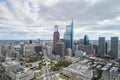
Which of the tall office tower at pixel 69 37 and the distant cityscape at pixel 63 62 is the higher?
the tall office tower at pixel 69 37

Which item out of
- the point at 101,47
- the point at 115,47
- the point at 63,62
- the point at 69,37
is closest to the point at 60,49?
the point at 69,37

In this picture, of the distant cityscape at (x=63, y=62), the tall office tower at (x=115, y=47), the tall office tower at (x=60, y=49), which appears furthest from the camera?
the tall office tower at (x=60, y=49)

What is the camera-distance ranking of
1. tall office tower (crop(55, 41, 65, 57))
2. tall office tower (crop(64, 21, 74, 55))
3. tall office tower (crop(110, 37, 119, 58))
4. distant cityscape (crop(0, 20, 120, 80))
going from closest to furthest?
distant cityscape (crop(0, 20, 120, 80)) → tall office tower (crop(110, 37, 119, 58)) → tall office tower (crop(55, 41, 65, 57)) → tall office tower (crop(64, 21, 74, 55))

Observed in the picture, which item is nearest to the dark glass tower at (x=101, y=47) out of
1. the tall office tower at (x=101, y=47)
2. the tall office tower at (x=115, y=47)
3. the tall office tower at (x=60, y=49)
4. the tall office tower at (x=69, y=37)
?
the tall office tower at (x=101, y=47)

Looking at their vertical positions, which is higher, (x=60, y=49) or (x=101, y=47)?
(x=101, y=47)

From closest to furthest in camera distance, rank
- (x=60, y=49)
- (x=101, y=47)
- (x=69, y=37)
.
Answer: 1. (x=60, y=49)
2. (x=101, y=47)
3. (x=69, y=37)

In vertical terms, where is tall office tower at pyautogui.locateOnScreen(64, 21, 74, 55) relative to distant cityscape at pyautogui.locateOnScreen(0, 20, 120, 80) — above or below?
above

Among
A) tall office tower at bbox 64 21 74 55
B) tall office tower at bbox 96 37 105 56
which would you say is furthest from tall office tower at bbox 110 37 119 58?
tall office tower at bbox 64 21 74 55

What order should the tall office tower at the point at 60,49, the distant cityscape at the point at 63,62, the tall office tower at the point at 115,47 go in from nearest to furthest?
1. the distant cityscape at the point at 63,62
2. the tall office tower at the point at 115,47
3. the tall office tower at the point at 60,49

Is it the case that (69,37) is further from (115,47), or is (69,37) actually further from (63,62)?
(63,62)

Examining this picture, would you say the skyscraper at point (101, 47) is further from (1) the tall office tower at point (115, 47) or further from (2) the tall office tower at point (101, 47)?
(1) the tall office tower at point (115, 47)

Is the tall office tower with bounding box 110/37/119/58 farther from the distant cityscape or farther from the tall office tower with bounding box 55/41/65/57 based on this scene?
the tall office tower with bounding box 55/41/65/57

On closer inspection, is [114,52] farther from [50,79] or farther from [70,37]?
[50,79]
